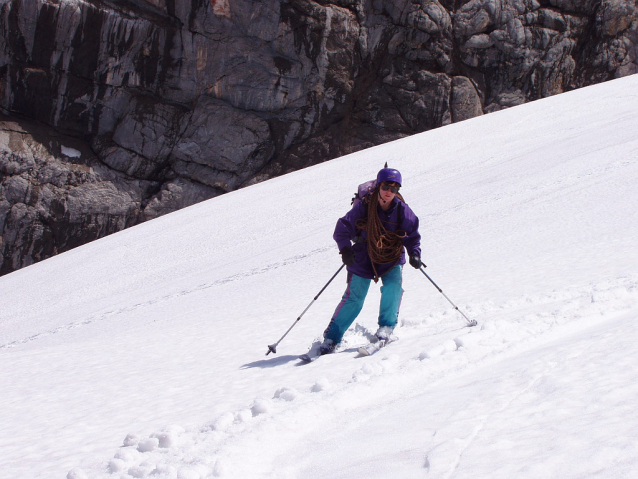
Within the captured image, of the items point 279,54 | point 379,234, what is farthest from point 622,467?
point 279,54

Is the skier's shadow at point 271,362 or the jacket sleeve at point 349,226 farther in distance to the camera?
the jacket sleeve at point 349,226

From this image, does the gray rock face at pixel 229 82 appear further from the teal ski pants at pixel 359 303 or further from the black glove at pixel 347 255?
the black glove at pixel 347 255

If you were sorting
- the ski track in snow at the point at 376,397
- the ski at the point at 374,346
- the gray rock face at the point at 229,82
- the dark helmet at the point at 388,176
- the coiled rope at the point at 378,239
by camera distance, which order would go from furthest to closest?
the gray rock face at the point at 229,82 < the coiled rope at the point at 378,239 < the dark helmet at the point at 388,176 < the ski at the point at 374,346 < the ski track in snow at the point at 376,397

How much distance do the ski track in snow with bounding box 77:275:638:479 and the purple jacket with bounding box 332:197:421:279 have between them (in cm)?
60

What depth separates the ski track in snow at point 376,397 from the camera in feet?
7.38

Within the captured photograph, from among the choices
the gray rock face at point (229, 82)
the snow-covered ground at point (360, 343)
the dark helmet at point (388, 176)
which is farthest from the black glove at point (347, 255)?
the gray rock face at point (229, 82)

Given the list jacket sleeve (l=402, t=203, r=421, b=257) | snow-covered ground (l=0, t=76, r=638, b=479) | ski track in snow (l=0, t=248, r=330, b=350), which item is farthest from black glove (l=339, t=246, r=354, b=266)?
ski track in snow (l=0, t=248, r=330, b=350)

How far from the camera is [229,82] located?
98.8 ft

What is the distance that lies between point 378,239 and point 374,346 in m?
0.78

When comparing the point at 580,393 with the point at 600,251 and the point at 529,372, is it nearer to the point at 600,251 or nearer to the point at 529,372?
the point at 529,372

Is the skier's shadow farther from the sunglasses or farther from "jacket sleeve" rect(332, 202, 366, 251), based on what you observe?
the sunglasses

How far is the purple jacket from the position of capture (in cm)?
420

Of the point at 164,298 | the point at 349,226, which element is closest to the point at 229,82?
the point at 164,298

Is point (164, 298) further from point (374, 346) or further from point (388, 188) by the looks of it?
point (388, 188)
